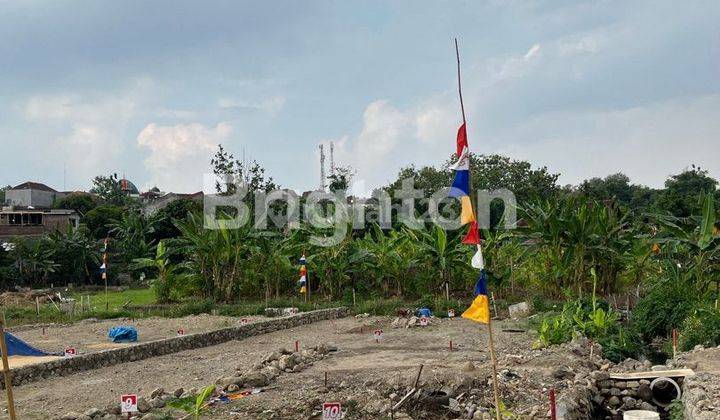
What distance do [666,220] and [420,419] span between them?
34.1ft

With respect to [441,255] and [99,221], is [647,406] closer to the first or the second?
[441,255]

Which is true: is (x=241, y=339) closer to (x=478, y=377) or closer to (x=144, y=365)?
(x=144, y=365)

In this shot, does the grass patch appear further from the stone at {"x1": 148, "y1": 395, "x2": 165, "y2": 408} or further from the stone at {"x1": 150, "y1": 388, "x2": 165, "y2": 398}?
the stone at {"x1": 148, "y1": 395, "x2": 165, "y2": 408}

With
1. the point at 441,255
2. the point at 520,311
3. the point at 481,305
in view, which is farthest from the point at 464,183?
the point at 441,255

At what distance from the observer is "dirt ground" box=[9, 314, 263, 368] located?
1673cm

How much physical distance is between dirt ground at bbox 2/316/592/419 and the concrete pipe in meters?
1.47

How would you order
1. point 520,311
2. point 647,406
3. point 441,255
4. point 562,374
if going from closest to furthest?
1. point 647,406
2. point 562,374
3. point 520,311
4. point 441,255

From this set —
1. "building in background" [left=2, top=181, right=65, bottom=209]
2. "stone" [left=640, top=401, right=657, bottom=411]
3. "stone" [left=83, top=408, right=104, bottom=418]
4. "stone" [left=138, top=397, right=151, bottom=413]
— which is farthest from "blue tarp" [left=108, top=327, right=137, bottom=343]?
"building in background" [left=2, top=181, right=65, bottom=209]

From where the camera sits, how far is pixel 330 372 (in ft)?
40.7

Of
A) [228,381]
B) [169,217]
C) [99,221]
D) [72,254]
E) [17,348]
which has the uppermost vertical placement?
[99,221]

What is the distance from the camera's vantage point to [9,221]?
52.1m

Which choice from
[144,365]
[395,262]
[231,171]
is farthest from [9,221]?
[144,365]

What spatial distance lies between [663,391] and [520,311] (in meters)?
9.35

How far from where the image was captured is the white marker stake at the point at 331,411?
8680 millimetres
